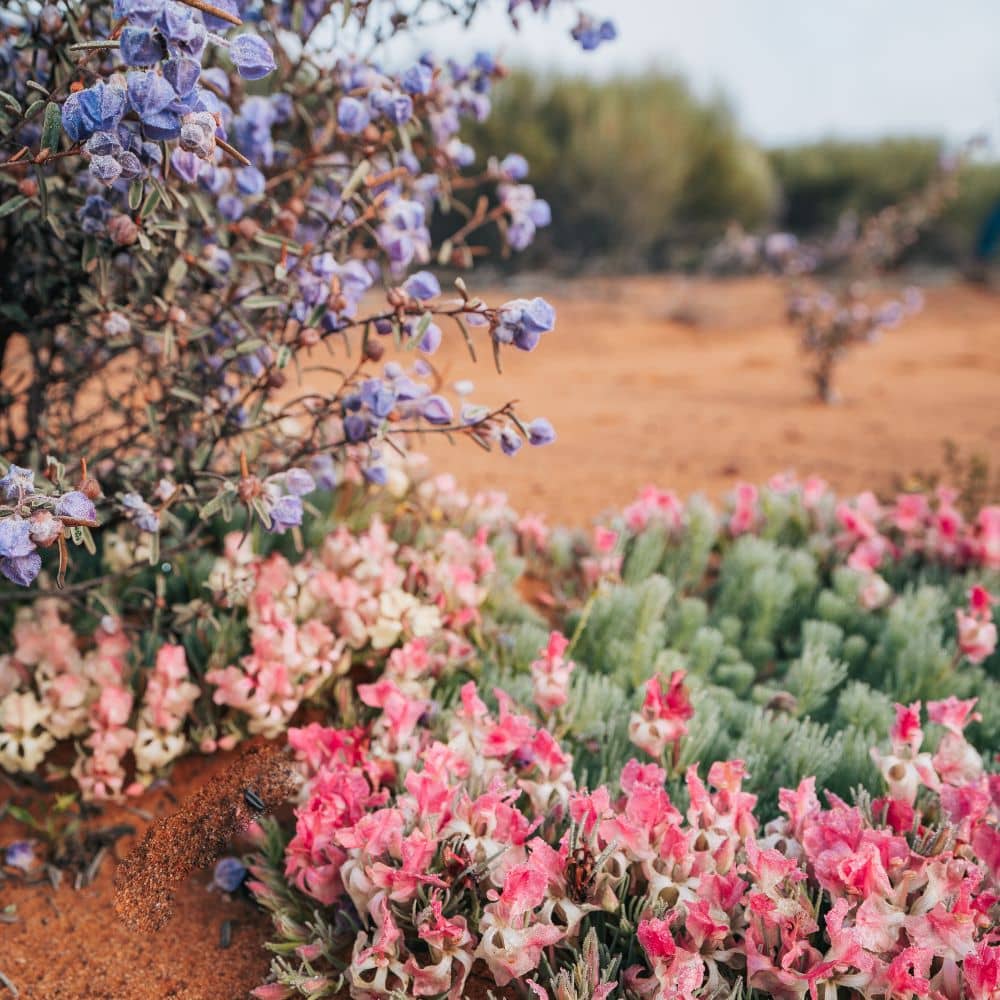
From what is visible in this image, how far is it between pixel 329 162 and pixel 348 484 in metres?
0.84

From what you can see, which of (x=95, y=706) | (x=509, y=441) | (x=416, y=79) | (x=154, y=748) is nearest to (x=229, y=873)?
(x=154, y=748)

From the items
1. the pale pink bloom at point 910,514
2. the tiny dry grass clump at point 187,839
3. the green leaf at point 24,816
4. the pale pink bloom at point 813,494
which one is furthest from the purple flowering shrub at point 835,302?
the green leaf at point 24,816

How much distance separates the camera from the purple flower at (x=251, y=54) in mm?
1131

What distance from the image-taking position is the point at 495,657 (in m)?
2.19

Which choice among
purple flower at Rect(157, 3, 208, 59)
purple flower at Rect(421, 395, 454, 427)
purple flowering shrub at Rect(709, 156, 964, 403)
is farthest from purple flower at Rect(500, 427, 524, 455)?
purple flowering shrub at Rect(709, 156, 964, 403)

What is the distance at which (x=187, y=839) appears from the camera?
156 centimetres

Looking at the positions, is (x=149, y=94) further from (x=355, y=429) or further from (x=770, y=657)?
(x=770, y=657)

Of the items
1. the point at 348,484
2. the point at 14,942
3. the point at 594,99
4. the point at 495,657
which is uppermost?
the point at 594,99

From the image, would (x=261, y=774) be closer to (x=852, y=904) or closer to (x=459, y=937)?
(x=459, y=937)

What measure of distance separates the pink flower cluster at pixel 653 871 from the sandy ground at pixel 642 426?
0.26m

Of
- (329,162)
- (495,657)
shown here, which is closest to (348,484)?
(495,657)

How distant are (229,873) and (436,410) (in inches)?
34.8

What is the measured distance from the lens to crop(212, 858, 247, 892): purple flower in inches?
67.4

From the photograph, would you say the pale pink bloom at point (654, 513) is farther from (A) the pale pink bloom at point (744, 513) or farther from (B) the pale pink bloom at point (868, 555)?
(B) the pale pink bloom at point (868, 555)
